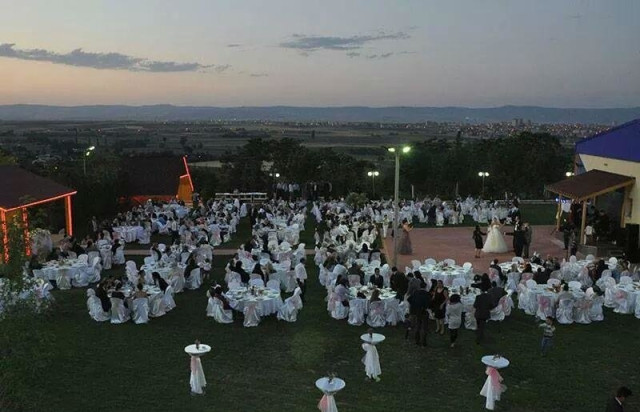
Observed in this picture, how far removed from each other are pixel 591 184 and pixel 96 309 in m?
19.0

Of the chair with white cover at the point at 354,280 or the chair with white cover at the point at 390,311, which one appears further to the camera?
the chair with white cover at the point at 354,280

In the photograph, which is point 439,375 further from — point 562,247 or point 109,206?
point 109,206

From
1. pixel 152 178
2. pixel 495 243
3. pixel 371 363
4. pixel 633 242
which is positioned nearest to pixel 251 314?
pixel 371 363

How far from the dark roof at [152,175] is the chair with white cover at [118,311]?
22537 mm

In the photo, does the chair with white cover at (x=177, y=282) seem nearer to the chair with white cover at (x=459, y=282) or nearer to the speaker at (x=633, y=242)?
the chair with white cover at (x=459, y=282)

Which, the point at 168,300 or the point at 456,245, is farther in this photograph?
the point at 456,245

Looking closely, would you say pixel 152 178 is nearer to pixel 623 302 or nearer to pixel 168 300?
pixel 168 300

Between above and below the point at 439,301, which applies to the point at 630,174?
above

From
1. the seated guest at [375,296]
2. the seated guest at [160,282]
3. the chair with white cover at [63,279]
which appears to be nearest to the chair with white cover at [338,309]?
the seated guest at [375,296]

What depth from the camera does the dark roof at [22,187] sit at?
2064 centimetres

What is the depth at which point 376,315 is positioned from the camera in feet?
45.3

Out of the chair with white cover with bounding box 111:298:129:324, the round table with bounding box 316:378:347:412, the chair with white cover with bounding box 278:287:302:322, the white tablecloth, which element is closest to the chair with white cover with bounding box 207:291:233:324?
the white tablecloth

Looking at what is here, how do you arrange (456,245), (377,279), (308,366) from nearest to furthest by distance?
(308,366) → (377,279) → (456,245)

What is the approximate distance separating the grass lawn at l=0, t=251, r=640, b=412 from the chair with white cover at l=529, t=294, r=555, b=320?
1.09 feet
